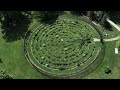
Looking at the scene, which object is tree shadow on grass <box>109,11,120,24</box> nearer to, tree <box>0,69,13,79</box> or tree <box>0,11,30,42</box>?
tree <box>0,11,30,42</box>

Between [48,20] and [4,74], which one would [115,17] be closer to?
[48,20]

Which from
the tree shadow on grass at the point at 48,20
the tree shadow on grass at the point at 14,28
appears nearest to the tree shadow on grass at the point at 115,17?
the tree shadow on grass at the point at 48,20

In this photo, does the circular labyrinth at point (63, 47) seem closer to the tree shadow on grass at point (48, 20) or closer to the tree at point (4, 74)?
the tree shadow on grass at point (48, 20)

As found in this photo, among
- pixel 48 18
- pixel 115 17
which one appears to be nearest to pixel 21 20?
pixel 48 18

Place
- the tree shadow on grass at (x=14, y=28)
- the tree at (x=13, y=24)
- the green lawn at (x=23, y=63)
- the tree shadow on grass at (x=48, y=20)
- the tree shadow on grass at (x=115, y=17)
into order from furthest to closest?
the tree shadow on grass at (x=48, y=20) → the tree shadow on grass at (x=115, y=17) → the tree at (x=13, y=24) → the tree shadow on grass at (x=14, y=28) → the green lawn at (x=23, y=63)

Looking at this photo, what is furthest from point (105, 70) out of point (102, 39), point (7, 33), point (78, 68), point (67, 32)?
point (7, 33)
